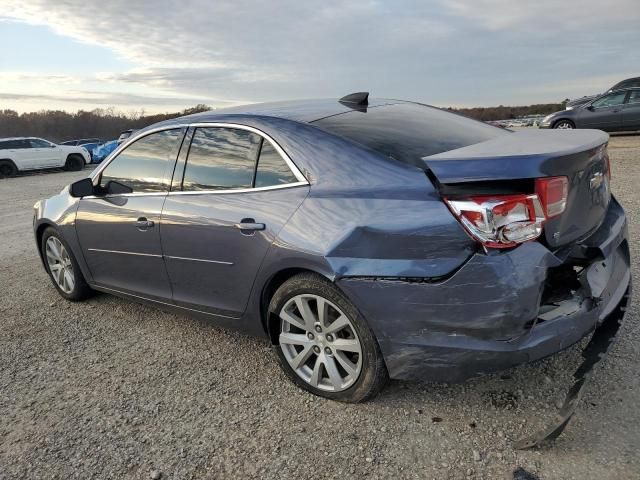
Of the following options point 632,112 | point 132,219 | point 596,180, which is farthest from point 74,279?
point 632,112

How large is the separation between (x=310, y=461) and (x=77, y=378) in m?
1.74

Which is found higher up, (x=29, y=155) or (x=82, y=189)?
(x=82, y=189)

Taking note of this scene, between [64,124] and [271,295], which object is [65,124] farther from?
[271,295]

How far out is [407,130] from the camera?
2859 mm

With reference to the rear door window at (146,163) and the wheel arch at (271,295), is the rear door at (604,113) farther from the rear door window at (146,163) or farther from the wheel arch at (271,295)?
the wheel arch at (271,295)

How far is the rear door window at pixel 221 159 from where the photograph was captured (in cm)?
299

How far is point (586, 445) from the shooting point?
7.33ft

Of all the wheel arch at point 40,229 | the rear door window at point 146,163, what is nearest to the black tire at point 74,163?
the wheel arch at point 40,229

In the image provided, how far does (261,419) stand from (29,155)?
73.2ft

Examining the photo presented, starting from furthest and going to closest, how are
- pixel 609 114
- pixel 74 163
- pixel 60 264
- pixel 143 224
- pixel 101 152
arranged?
pixel 101 152, pixel 74 163, pixel 609 114, pixel 60 264, pixel 143 224

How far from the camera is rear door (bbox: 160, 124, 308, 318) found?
9.14 feet

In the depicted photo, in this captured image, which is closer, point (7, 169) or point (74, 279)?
point (74, 279)

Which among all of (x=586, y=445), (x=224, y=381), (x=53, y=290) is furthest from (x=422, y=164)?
(x=53, y=290)

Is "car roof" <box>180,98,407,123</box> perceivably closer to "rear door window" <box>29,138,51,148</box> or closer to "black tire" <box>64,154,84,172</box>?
"rear door window" <box>29,138,51,148</box>
